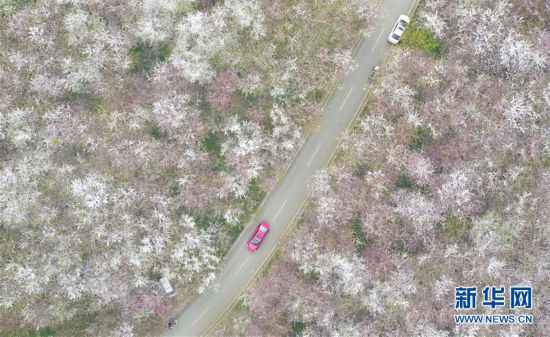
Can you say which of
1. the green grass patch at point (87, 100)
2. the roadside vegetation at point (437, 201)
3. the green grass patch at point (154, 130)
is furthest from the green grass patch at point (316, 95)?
the green grass patch at point (87, 100)

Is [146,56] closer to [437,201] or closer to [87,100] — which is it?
[87,100]

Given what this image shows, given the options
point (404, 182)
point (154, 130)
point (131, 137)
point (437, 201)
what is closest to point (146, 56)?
point (154, 130)

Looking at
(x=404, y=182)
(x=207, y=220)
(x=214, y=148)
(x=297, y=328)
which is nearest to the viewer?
(x=297, y=328)

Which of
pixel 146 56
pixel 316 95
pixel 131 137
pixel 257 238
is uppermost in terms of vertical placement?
pixel 316 95

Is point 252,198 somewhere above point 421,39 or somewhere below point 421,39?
below

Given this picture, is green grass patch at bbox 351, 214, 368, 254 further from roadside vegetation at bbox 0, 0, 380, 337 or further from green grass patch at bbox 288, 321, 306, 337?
roadside vegetation at bbox 0, 0, 380, 337

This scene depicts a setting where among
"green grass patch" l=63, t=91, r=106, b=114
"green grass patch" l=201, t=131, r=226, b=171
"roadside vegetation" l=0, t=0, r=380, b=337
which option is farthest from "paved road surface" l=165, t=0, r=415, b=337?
"green grass patch" l=63, t=91, r=106, b=114
